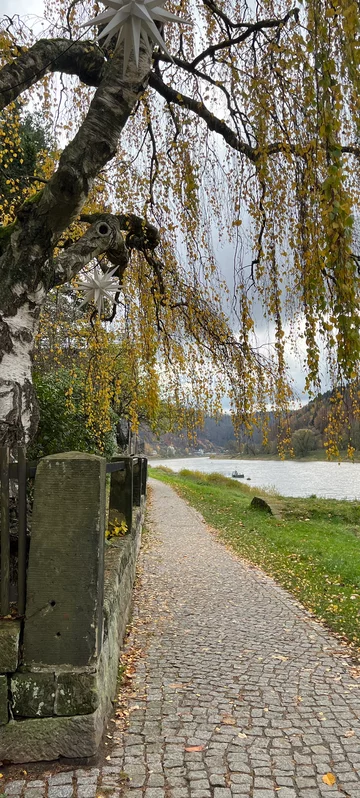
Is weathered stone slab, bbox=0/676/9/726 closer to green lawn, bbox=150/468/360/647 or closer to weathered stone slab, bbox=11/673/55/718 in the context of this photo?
weathered stone slab, bbox=11/673/55/718

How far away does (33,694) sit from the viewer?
2779mm

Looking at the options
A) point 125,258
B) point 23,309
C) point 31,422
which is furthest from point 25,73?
point 31,422

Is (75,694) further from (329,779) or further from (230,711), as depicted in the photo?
(329,779)

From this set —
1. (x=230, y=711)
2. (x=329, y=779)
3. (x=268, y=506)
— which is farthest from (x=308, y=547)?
(x=329, y=779)

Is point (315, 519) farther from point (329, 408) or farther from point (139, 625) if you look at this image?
point (329, 408)

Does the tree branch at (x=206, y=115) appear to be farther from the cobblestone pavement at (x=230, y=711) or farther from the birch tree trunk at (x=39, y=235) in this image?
the cobblestone pavement at (x=230, y=711)

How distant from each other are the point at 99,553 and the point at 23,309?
187 centimetres

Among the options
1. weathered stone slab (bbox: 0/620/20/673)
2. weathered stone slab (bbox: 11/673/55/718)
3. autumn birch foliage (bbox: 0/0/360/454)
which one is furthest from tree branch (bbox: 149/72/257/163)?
weathered stone slab (bbox: 11/673/55/718)

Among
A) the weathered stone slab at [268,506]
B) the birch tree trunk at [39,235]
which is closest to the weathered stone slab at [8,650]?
the birch tree trunk at [39,235]

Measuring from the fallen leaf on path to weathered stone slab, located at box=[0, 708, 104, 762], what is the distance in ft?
3.94

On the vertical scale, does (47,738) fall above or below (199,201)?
below

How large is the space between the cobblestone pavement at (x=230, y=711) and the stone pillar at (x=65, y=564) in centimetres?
61

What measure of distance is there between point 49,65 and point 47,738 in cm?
505

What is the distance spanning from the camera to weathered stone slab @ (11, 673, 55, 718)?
277 cm
